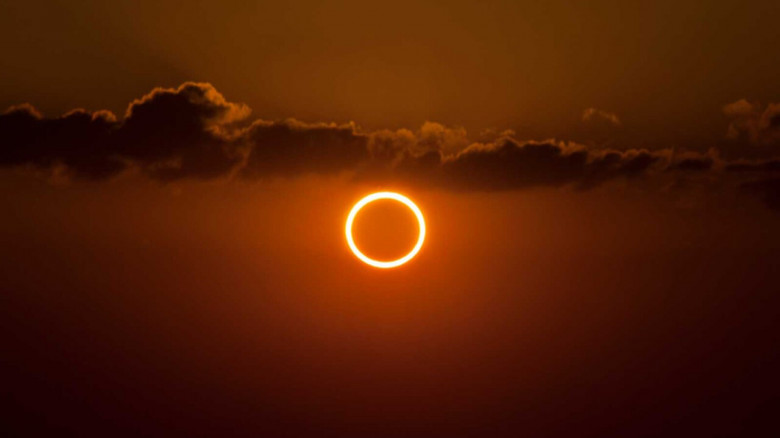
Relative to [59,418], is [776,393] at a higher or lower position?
higher

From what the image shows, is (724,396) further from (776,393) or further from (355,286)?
(355,286)

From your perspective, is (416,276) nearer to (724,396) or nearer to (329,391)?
(329,391)

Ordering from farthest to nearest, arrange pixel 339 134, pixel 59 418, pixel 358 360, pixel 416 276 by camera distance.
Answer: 1. pixel 59 418
2. pixel 358 360
3. pixel 416 276
4. pixel 339 134

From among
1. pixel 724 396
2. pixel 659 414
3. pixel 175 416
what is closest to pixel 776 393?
pixel 724 396

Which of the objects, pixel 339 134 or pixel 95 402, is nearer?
pixel 339 134

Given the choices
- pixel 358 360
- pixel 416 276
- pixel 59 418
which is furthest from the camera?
pixel 59 418

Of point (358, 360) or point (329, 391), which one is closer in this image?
point (358, 360)

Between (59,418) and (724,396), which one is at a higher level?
(724,396)

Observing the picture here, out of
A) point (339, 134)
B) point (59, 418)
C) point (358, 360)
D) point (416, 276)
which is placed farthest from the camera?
point (59, 418)

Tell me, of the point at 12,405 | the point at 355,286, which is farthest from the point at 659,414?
the point at 12,405
